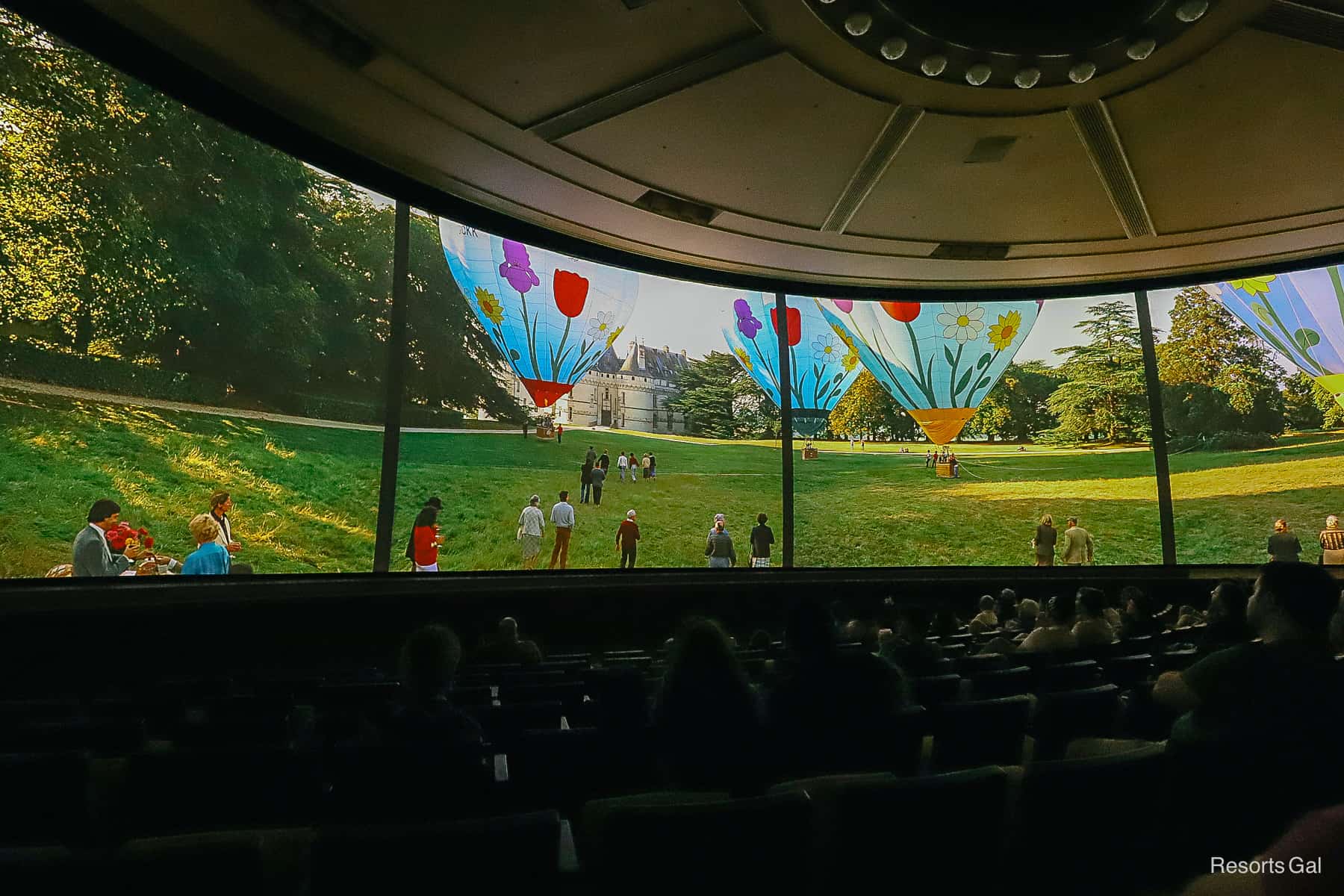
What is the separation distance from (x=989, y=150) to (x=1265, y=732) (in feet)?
19.3

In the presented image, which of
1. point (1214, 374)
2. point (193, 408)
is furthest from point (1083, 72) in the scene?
point (1214, 374)

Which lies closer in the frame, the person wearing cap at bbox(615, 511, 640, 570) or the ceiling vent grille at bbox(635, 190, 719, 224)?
the ceiling vent grille at bbox(635, 190, 719, 224)

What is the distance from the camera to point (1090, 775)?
131 cm

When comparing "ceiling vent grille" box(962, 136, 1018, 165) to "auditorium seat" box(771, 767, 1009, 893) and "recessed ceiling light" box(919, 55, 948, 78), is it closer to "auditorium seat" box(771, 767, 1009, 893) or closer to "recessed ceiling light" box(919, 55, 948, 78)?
"recessed ceiling light" box(919, 55, 948, 78)

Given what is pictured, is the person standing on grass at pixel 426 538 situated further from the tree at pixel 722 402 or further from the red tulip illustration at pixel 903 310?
the tree at pixel 722 402

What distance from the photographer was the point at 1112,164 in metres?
6.09

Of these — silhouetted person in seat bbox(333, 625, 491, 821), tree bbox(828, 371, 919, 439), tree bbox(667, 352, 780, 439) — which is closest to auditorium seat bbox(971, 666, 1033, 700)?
silhouetted person in seat bbox(333, 625, 491, 821)

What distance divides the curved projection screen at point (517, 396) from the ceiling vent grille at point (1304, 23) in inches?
216

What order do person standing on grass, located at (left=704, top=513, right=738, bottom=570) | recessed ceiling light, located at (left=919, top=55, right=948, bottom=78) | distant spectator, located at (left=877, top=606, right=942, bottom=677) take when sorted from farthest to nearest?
person standing on grass, located at (left=704, top=513, right=738, bottom=570)
recessed ceiling light, located at (left=919, top=55, right=948, bottom=78)
distant spectator, located at (left=877, top=606, right=942, bottom=677)

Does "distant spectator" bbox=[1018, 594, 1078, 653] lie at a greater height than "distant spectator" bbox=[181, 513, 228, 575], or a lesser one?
lesser

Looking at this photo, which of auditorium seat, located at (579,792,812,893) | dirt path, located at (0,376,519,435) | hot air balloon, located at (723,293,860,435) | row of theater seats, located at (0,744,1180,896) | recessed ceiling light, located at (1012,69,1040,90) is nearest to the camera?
row of theater seats, located at (0,744,1180,896)

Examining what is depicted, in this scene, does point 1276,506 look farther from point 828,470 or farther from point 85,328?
point 85,328

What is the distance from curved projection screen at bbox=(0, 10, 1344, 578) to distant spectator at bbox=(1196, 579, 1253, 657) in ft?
20.9

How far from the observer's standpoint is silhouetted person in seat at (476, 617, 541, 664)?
431 cm
